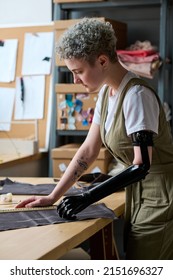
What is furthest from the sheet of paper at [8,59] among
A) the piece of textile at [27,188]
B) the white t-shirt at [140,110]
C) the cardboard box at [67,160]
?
the white t-shirt at [140,110]

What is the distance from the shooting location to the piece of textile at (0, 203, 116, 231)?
1.67m

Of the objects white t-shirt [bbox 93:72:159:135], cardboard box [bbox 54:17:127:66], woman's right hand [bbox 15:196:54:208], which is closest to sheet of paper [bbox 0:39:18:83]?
cardboard box [bbox 54:17:127:66]

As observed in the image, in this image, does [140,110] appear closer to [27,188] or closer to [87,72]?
[87,72]

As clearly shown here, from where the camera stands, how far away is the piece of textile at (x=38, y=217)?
1.67 meters

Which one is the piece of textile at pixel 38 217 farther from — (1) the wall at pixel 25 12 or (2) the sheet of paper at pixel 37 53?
(1) the wall at pixel 25 12

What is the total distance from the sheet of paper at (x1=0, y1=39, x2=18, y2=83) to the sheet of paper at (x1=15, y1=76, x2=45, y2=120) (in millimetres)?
70

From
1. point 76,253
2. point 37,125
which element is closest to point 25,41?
point 37,125

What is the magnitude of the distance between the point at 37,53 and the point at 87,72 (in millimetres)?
1870

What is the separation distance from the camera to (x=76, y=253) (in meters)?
2.36

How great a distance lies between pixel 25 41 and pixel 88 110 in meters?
Answer: 0.73

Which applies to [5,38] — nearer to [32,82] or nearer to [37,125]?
[32,82]

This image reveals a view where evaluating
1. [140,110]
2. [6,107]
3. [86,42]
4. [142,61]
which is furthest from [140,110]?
[6,107]

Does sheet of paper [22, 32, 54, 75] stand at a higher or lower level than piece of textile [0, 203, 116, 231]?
higher

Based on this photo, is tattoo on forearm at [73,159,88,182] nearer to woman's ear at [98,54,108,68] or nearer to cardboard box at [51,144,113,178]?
woman's ear at [98,54,108,68]
